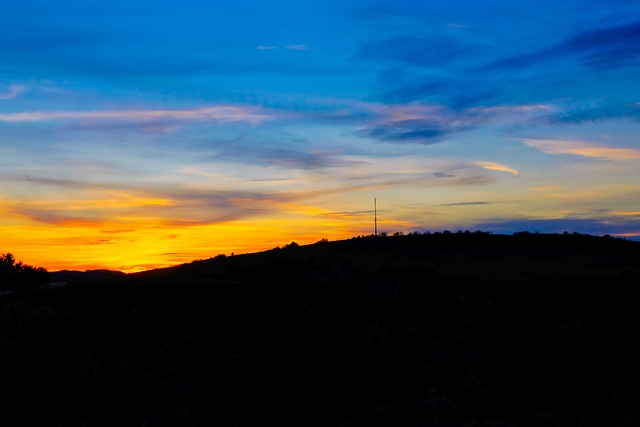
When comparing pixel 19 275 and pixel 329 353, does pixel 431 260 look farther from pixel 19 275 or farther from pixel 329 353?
pixel 19 275

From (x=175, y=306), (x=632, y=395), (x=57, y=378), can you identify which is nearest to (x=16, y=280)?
(x=175, y=306)

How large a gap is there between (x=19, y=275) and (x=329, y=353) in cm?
3931

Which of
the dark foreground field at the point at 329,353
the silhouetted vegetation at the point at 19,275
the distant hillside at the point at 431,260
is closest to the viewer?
the dark foreground field at the point at 329,353

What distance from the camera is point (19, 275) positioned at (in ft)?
179

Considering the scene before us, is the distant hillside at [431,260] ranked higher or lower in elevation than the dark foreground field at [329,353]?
higher

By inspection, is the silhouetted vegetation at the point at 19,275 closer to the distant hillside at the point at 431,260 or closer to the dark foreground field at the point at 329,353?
the distant hillside at the point at 431,260

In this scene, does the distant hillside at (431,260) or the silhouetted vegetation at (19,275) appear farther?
the silhouetted vegetation at (19,275)

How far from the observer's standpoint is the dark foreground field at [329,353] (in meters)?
19.2

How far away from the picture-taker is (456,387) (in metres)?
19.9

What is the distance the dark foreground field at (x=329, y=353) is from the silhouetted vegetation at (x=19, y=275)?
24958mm

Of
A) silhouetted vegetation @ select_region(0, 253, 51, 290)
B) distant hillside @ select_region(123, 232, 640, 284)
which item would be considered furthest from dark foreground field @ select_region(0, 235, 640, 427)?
silhouetted vegetation @ select_region(0, 253, 51, 290)

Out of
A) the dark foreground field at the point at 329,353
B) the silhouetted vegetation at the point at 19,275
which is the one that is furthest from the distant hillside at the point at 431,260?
the silhouetted vegetation at the point at 19,275

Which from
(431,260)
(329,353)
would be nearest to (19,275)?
(431,260)

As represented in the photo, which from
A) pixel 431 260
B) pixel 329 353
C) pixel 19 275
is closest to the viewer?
pixel 329 353
